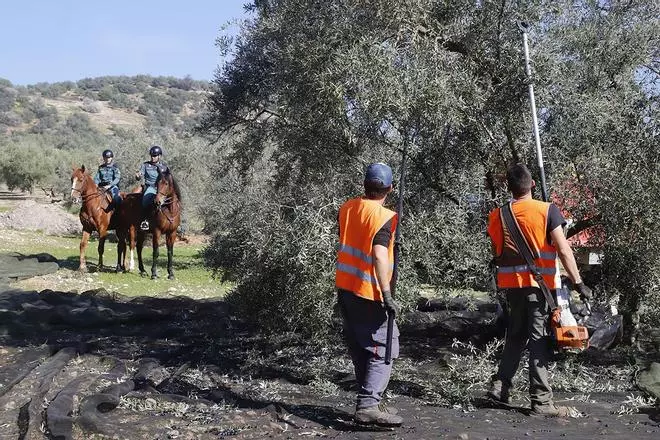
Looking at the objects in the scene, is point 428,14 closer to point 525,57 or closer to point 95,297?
point 525,57

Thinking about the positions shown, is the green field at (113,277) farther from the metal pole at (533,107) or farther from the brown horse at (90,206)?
the metal pole at (533,107)

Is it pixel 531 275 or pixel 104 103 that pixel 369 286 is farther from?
pixel 104 103

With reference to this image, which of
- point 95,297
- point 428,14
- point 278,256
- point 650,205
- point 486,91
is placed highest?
point 428,14

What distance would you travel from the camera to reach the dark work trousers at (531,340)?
5.33 meters

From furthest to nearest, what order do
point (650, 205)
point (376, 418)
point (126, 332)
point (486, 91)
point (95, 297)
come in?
point (95, 297)
point (126, 332)
point (486, 91)
point (650, 205)
point (376, 418)

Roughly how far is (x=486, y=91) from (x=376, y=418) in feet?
11.4

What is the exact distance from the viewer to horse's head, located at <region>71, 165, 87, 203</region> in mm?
15906

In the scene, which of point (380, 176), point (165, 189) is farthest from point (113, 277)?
point (380, 176)

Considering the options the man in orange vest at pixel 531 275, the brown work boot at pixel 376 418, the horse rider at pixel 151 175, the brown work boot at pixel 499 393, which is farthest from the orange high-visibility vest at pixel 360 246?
the horse rider at pixel 151 175

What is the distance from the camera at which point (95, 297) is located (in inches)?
464

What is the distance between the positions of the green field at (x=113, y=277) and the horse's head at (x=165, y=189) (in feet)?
5.70

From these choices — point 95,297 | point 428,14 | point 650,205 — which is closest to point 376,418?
point 650,205

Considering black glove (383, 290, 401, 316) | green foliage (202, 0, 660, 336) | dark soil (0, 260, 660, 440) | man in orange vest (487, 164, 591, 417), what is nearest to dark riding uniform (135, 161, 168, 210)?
dark soil (0, 260, 660, 440)

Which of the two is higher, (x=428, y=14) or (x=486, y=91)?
(x=428, y=14)
